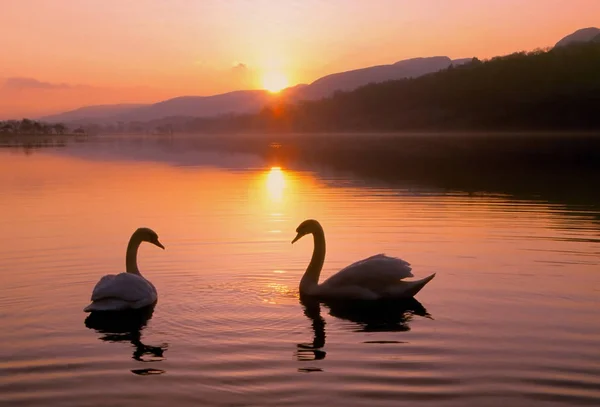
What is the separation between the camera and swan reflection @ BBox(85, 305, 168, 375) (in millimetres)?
10453

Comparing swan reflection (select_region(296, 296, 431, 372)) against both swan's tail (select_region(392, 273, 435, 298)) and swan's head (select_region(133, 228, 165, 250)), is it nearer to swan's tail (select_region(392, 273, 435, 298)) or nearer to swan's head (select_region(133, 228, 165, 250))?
swan's tail (select_region(392, 273, 435, 298))

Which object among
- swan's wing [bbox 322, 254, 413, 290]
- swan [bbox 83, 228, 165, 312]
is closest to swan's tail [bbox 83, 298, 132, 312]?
swan [bbox 83, 228, 165, 312]

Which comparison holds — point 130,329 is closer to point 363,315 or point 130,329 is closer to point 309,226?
point 363,315

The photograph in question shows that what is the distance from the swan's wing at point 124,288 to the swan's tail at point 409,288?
4283 millimetres

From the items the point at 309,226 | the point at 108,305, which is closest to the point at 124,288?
the point at 108,305

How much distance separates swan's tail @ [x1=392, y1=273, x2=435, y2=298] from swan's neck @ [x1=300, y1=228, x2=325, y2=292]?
5.06 feet

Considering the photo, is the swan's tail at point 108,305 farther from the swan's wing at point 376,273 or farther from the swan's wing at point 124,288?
the swan's wing at point 376,273

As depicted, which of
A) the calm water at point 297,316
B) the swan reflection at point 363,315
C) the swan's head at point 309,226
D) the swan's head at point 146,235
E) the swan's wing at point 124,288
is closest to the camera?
the calm water at point 297,316

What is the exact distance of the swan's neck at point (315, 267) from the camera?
14.1 m

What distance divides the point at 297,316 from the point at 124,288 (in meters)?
2.94

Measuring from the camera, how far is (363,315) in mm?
12898

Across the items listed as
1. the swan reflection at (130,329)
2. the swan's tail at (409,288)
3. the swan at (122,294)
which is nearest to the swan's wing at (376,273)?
the swan's tail at (409,288)

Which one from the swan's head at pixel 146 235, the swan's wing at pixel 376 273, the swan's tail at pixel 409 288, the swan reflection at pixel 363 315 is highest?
the swan's head at pixel 146 235

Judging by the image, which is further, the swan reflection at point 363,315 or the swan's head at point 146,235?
the swan's head at point 146,235
